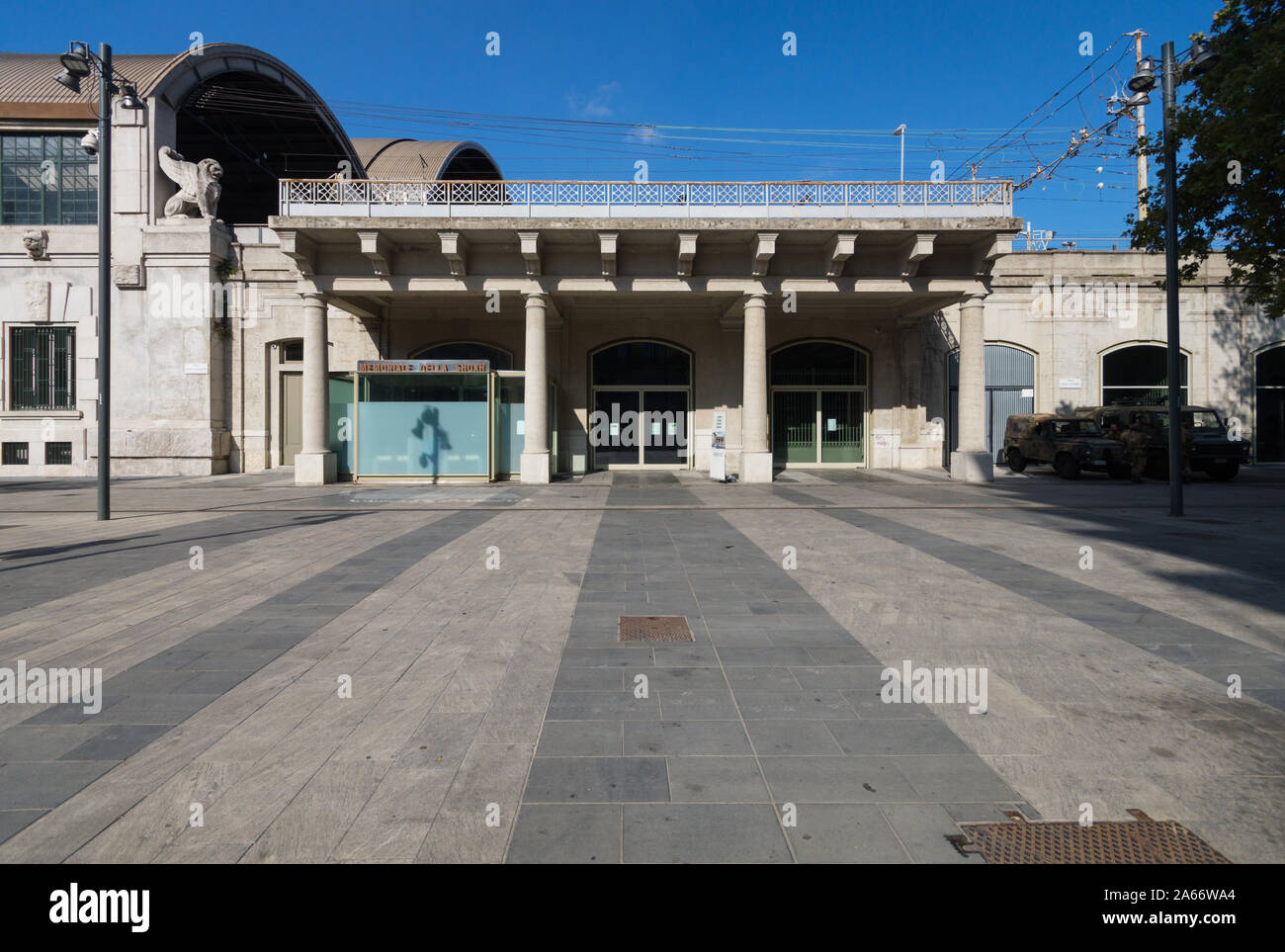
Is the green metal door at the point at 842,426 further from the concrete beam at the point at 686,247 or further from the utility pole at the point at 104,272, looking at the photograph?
the utility pole at the point at 104,272

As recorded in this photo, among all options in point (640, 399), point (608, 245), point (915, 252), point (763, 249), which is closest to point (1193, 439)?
point (915, 252)

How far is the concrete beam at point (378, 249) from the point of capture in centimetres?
1806

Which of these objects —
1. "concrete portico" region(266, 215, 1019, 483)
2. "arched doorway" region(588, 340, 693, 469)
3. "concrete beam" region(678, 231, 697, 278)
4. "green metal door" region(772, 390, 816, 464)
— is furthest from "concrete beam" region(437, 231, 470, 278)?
"green metal door" region(772, 390, 816, 464)

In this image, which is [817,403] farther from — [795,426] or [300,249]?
[300,249]

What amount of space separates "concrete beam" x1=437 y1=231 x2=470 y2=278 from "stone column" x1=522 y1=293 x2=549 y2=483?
6.50ft

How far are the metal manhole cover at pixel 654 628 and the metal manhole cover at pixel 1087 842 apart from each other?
2737 millimetres

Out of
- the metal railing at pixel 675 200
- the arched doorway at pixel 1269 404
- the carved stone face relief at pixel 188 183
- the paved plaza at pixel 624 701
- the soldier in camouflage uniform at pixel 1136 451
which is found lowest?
the paved plaza at pixel 624 701

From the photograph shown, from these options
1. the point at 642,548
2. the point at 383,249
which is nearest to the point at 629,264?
the point at 383,249

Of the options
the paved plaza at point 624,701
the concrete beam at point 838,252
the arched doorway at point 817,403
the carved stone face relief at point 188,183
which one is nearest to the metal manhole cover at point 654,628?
the paved plaza at point 624,701

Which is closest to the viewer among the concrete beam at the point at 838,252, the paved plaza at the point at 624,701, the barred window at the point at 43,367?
the paved plaza at the point at 624,701

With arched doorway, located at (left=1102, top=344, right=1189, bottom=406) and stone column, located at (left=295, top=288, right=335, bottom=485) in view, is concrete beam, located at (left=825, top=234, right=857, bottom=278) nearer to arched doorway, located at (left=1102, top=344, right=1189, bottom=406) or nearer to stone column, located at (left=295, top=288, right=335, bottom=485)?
arched doorway, located at (left=1102, top=344, right=1189, bottom=406)

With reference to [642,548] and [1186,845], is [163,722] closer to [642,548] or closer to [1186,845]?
[1186,845]
